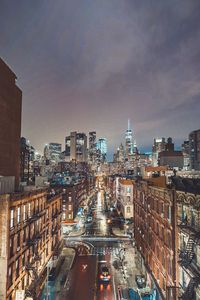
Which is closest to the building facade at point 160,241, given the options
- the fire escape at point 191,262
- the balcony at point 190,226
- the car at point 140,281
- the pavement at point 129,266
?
the car at point 140,281

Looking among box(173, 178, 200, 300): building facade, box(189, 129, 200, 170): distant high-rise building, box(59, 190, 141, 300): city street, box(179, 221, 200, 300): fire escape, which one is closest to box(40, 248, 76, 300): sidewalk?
box(59, 190, 141, 300): city street

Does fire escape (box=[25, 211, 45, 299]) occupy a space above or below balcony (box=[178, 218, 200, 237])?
below

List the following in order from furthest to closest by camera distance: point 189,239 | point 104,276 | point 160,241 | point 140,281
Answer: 1. point 104,276
2. point 140,281
3. point 160,241
4. point 189,239

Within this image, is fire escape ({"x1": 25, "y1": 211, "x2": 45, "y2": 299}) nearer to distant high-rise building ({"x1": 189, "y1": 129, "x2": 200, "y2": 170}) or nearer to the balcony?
the balcony

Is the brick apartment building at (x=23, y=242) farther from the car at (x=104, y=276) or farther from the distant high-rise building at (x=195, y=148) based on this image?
the distant high-rise building at (x=195, y=148)

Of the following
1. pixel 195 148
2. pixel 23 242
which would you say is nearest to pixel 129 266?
pixel 23 242

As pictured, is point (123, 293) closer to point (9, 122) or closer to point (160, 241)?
point (160, 241)
